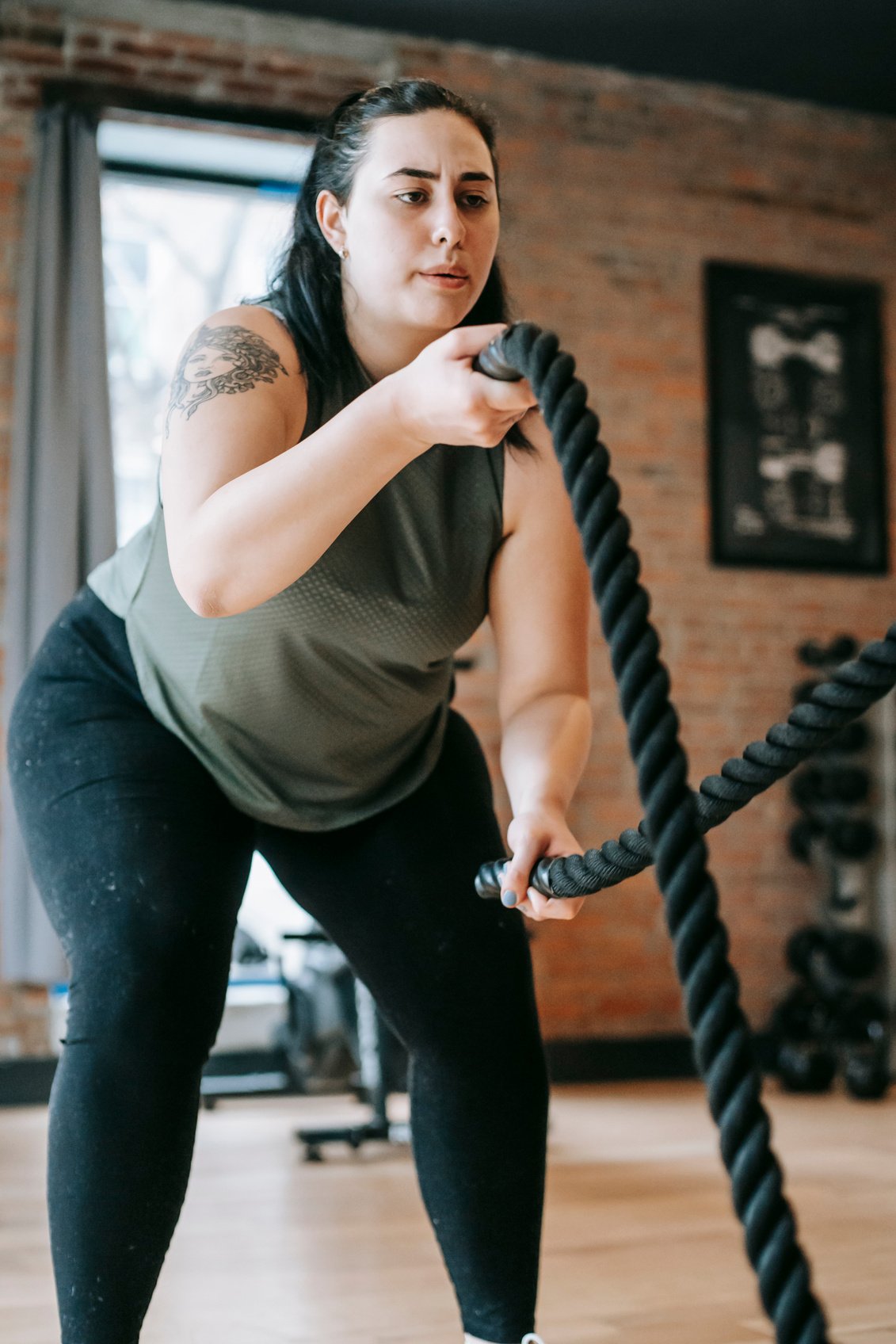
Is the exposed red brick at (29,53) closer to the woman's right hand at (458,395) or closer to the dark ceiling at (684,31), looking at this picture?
the dark ceiling at (684,31)

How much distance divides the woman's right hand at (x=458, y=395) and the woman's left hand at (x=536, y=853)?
36 cm

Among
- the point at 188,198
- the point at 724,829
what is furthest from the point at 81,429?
the point at 724,829

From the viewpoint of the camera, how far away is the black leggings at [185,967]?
1092mm

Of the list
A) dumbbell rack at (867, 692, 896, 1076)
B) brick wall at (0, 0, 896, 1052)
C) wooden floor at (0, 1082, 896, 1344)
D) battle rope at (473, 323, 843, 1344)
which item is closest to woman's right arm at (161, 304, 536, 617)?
battle rope at (473, 323, 843, 1344)

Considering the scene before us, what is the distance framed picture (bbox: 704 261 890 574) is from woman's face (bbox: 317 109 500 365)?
3528 mm

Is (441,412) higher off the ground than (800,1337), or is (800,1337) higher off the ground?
(441,412)

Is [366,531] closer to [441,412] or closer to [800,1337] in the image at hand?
[441,412]

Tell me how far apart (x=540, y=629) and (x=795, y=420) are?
3647 mm

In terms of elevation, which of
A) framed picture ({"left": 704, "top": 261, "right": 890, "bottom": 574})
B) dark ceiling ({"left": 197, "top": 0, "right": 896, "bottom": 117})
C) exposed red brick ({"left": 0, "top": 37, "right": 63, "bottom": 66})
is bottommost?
framed picture ({"left": 704, "top": 261, "right": 890, "bottom": 574})

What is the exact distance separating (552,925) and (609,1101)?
0.59 meters

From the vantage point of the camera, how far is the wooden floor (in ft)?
5.94

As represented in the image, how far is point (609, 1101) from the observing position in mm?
3896

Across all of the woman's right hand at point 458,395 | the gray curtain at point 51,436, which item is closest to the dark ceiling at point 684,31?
the gray curtain at point 51,436

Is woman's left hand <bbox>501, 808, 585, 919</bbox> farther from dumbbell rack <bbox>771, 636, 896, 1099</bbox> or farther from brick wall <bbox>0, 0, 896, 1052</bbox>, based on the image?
dumbbell rack <bbox>771, 636, 896, 1099</bbox>
